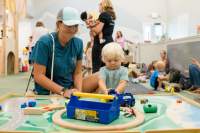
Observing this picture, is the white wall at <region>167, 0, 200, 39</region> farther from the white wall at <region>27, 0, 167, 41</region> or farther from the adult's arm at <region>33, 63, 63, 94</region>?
the adult's arm at <region>33, 63, 63, 94</region>

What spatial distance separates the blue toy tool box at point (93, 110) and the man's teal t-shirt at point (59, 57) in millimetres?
741

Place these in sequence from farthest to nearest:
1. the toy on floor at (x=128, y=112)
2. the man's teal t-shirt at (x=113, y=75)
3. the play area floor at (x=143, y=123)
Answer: the man's teal t-shirt at (x=113, y=75) → the toy on floor at (x=128, y=112) → the play area floor at (x=143, y=123)

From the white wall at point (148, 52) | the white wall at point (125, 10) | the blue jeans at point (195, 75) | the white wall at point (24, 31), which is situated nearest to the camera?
the blue jeans at point (195, 75)

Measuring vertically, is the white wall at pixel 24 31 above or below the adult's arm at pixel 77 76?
above

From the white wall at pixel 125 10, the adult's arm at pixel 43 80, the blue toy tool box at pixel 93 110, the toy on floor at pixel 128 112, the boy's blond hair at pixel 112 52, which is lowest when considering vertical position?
the toy on floor at pixel 128 112

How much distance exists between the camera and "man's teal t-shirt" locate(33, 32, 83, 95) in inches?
70.0

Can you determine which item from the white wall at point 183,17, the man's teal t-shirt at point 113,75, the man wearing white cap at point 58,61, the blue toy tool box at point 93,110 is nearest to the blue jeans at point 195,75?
the man's teal t-shirt at point 113,75

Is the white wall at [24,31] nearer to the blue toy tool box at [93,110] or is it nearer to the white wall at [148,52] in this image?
the white wall at [148,52]

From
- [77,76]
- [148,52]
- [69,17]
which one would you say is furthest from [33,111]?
[148,52]

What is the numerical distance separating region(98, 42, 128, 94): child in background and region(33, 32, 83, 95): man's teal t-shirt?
0.56 feet

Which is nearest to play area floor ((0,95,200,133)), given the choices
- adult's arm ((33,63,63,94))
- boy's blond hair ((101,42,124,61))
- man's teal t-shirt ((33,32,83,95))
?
adult's arm ((33,63,63,94))

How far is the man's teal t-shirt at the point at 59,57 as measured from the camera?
5.83 feet

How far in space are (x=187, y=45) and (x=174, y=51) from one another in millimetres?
662

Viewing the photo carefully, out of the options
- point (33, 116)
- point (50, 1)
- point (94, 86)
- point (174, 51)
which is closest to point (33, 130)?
point (33, 116)
